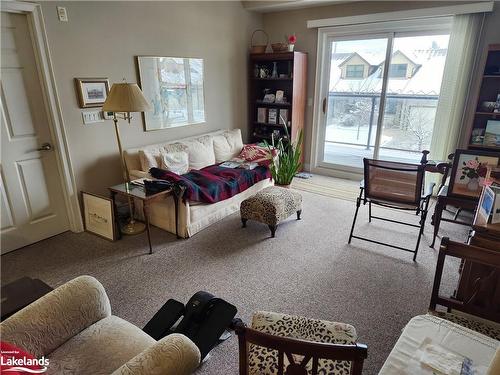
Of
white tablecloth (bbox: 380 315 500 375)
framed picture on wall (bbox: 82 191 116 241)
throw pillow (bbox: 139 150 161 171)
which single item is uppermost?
throw pillow (bbox: 139 150 161 171)

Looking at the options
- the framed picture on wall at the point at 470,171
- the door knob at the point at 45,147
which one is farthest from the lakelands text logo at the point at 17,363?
the framed picture on wall at the point at 470,171

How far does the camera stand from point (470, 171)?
2.39 meters

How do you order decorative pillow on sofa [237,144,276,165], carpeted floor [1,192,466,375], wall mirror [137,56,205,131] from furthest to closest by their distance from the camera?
decorative pillow on sofa [237,144,276,165] → wall mirror [137,56,205,131] → carpeted floor [1,192,466,375]

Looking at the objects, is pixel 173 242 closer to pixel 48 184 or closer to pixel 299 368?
pixel 48 184

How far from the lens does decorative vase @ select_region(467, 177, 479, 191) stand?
7.84 ft

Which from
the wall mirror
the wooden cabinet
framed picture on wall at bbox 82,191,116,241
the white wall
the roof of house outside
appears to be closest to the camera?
the white wall

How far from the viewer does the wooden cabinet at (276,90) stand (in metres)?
4.69

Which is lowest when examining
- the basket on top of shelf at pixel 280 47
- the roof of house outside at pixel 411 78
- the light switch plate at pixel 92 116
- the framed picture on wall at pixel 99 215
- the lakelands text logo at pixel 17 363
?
the framed picture on wall at pixel 99 215

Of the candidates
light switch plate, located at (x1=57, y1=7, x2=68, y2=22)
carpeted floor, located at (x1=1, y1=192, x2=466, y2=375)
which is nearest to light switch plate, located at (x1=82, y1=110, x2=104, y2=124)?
light switch plate, located at (x1=57, y1=7, x2=68, y2=22)

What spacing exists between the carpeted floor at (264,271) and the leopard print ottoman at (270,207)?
0.57 feet

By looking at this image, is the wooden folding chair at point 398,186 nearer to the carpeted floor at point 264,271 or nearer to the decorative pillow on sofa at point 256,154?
the carpeted floor at point 264,271

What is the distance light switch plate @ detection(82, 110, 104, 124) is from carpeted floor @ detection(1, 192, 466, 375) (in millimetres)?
1179

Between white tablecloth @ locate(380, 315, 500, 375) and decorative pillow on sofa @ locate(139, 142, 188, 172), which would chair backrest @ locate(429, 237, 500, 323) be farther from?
decorative pillow on sofa @ locate(139, 142, 188, 172)

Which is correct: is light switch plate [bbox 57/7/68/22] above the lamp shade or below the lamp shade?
above
